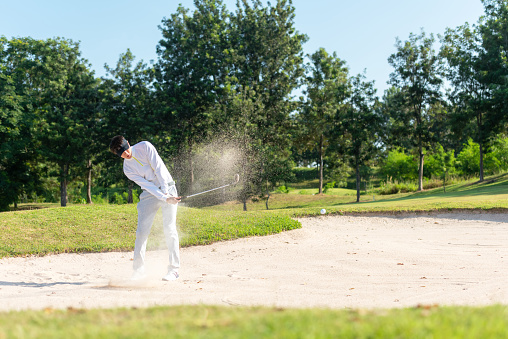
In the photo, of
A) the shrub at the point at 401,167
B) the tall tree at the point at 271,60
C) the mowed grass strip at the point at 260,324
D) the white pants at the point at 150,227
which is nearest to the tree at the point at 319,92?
the tall tree at the point at 271,60

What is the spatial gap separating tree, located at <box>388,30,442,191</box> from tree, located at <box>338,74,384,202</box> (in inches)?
190

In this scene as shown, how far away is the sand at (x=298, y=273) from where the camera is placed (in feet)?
19.1

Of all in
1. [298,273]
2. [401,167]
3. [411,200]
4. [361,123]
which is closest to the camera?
[298,273]

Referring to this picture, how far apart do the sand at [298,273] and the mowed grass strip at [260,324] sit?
4.27 ft

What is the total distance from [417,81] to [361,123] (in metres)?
8.17

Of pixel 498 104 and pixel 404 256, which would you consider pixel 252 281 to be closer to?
pixel 404 256

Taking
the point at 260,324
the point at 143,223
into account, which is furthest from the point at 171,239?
the point at 260,324

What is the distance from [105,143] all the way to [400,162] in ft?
102

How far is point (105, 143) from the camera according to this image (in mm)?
36344

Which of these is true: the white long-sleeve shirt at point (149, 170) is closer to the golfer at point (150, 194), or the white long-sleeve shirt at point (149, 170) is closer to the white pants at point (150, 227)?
the golfer at point (150, 194)

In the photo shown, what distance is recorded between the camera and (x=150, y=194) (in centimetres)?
724

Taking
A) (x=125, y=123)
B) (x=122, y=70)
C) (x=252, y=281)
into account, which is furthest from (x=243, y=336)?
(x=122, y=70)

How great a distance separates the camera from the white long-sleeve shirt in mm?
7016

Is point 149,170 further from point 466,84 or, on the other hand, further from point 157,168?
point 466,84
